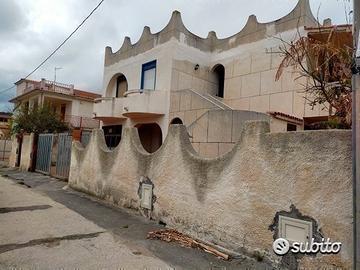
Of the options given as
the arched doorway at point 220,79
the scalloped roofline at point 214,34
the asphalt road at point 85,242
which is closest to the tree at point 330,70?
the asphalt road at point 85,242

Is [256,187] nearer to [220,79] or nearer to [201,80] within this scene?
[201,80]

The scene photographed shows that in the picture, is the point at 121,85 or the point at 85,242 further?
the point at 121,85

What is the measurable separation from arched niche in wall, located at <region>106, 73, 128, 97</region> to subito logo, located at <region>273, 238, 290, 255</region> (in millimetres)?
18287

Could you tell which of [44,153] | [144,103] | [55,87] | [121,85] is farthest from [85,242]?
[55,87]

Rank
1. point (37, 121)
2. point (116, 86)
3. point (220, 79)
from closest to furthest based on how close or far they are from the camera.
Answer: point (220, 79)
point (37, 121)
point (116, 86)

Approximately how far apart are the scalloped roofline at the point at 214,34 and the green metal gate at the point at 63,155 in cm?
739

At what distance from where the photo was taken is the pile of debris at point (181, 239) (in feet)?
17.7

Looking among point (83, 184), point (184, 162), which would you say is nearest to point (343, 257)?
point (184, 162)

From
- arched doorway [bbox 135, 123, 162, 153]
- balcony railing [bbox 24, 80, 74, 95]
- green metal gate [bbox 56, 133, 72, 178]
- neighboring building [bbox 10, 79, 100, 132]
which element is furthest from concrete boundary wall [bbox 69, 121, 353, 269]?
balcony railing [bbox 24, 80, 74, 95]

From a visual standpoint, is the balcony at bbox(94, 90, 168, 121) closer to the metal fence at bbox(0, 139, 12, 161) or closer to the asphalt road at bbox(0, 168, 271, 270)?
the asphalt road at bbox(0, 168, 271, 270)

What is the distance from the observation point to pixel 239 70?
656 inches

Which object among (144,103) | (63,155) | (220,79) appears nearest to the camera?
(63,155)

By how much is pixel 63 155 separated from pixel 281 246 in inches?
485

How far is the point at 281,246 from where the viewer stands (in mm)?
4637
